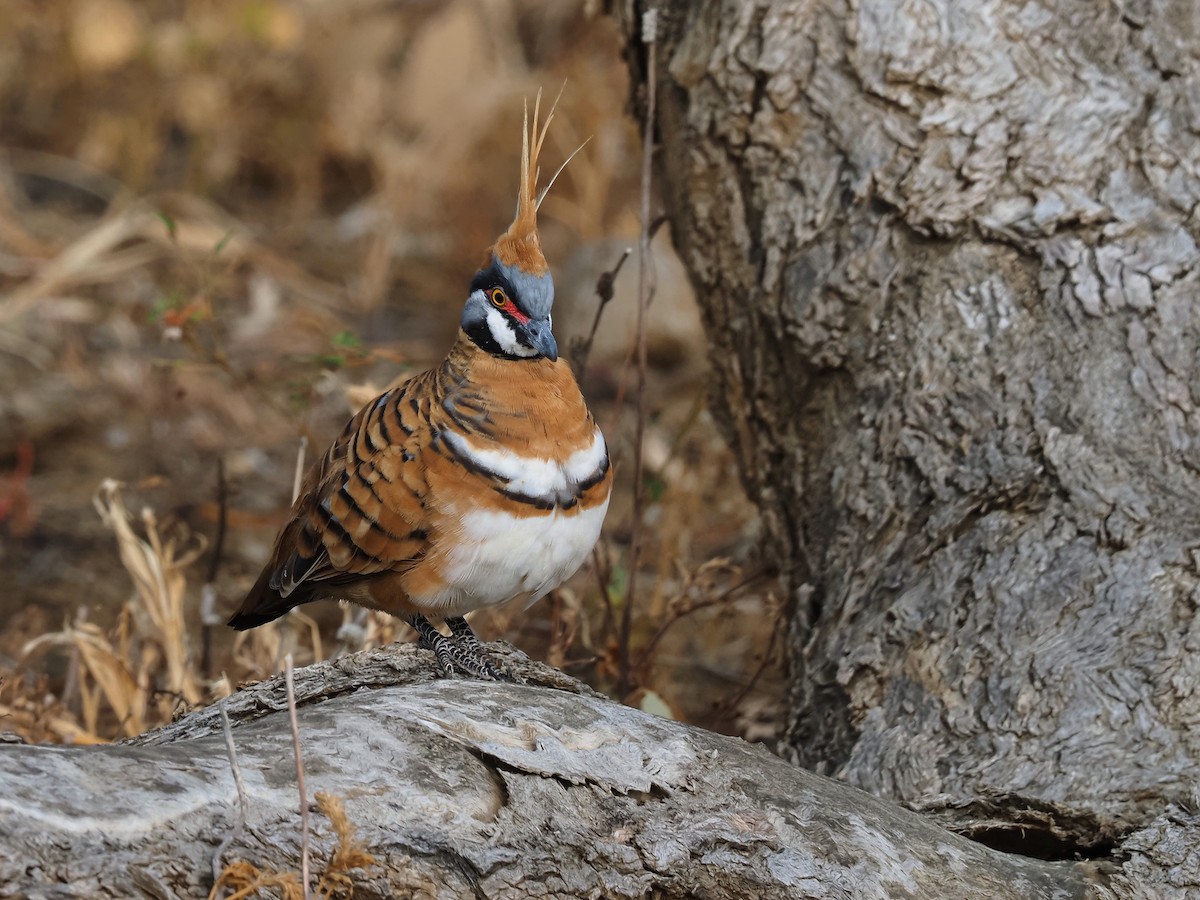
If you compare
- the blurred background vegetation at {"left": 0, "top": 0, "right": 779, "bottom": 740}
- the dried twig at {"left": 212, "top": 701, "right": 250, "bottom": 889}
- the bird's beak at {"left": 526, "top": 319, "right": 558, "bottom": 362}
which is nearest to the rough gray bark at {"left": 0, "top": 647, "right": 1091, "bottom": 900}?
the dried twig at {"left": 212, "top": 701, "right": 250, "bottom": 889}

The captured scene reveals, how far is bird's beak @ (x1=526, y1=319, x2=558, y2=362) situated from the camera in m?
2.90

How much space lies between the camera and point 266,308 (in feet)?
21.9

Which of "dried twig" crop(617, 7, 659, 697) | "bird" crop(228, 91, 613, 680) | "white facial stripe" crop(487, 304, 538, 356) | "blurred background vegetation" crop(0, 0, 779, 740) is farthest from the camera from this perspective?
"blurred background vegetation" crop(0, 0, 779, 740)

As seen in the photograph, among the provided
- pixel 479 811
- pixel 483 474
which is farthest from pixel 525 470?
pixel 479 811

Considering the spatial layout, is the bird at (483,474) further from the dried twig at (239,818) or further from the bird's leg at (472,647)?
the dried twig at (239,818)

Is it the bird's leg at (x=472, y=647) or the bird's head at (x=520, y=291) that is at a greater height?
the bird's head at (x=520, y=291)

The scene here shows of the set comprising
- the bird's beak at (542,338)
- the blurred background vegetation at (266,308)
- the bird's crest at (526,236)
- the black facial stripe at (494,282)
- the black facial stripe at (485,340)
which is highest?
the bird's crest at (526,236)

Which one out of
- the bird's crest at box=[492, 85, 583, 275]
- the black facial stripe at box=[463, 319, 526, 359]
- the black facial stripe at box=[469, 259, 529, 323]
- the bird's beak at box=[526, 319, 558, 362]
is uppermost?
the bird's crest at box=[492, 85, 583, 275]

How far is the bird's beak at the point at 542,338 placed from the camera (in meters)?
2.90

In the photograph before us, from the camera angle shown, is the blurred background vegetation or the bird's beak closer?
the bird's beak

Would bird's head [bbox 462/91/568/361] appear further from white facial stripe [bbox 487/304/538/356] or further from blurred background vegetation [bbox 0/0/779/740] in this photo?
blurred background vegetation [bbox 0/0/779/740]

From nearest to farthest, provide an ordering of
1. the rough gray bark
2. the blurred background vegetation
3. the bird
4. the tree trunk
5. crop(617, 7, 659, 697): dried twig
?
the rough gray bark → the tree trunk → the bird → crop(617, 7, 659, 697): dried twig → the blurred background vegetation

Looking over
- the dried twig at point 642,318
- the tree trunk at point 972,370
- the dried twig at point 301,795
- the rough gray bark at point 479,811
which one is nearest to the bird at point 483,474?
the rough gray bark at point 479,811

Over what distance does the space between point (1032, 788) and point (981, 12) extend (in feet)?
5.98
